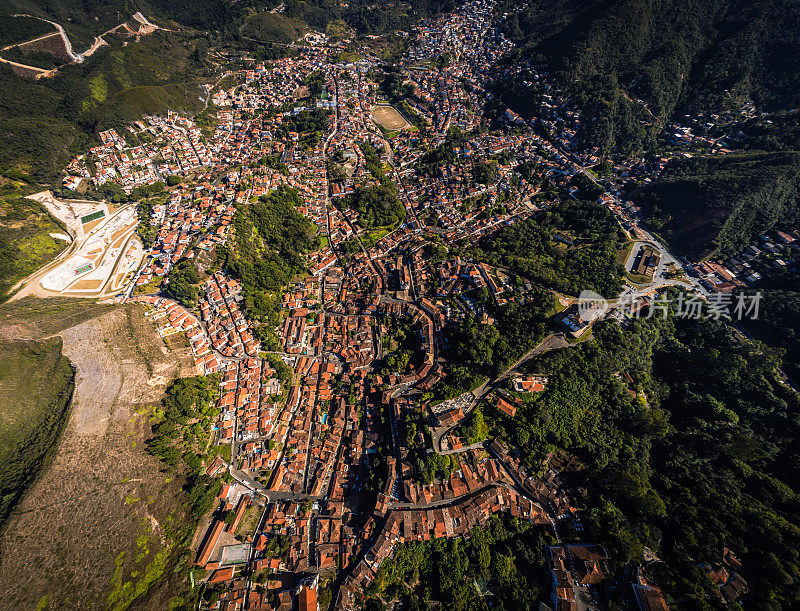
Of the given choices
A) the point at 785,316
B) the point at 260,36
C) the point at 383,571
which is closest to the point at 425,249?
the point at 383,571

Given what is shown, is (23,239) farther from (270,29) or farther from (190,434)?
(270,29)

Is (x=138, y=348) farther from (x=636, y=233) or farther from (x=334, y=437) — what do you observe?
(x=636, y=233)

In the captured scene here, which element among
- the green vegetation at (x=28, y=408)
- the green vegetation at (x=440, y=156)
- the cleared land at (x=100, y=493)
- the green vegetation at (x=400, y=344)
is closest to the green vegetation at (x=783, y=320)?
the green vegetation at (x=400, y=344)

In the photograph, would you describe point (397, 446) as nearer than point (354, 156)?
Yes

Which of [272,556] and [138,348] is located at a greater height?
[138,348]

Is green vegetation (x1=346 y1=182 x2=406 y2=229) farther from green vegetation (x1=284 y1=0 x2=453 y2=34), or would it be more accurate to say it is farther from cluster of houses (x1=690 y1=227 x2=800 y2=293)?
green vegetation (x1=284 y1=0 x2=453 y2=34)

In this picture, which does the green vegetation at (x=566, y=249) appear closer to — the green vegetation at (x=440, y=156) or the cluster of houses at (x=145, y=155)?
the green vegetation at (x=440, y=156)

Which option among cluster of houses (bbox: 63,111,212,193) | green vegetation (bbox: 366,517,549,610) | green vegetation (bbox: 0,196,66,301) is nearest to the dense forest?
green vegetation (bbox: 366,517,549,610)
